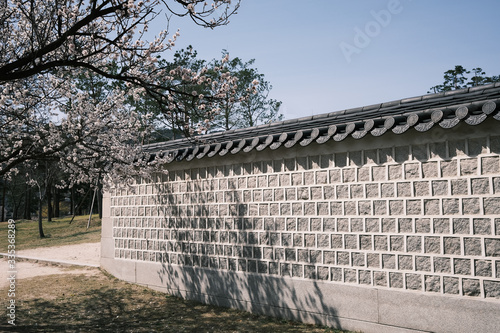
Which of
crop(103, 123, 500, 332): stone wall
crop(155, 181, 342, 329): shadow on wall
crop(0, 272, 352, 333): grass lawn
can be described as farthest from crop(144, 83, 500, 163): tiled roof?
crop(0, 272, 352, 333): grass lawn

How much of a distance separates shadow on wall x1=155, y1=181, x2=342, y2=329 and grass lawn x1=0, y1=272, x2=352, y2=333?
0.71ft

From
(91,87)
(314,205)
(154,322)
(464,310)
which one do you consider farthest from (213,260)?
(91,87)

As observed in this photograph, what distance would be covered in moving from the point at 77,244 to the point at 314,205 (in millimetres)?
15105

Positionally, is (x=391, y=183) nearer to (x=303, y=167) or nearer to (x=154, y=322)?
(x=303, y=167)

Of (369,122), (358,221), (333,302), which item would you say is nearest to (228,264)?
(333,302)

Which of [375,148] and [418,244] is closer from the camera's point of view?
[418,244]

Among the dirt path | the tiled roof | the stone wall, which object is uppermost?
the tiled roof

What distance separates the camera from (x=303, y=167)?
680 centimetres

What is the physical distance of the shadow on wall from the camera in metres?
6.74

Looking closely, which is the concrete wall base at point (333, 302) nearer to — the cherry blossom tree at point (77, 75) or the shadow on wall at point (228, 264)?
the shadow on wall at point (228, 264)

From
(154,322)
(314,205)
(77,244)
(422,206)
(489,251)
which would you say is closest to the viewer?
(489,251)

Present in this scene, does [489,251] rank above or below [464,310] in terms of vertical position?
above

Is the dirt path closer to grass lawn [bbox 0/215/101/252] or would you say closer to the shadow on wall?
grass lawn [bbox 0/215/101/252]

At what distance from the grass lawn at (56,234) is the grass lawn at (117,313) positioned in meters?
9.69
